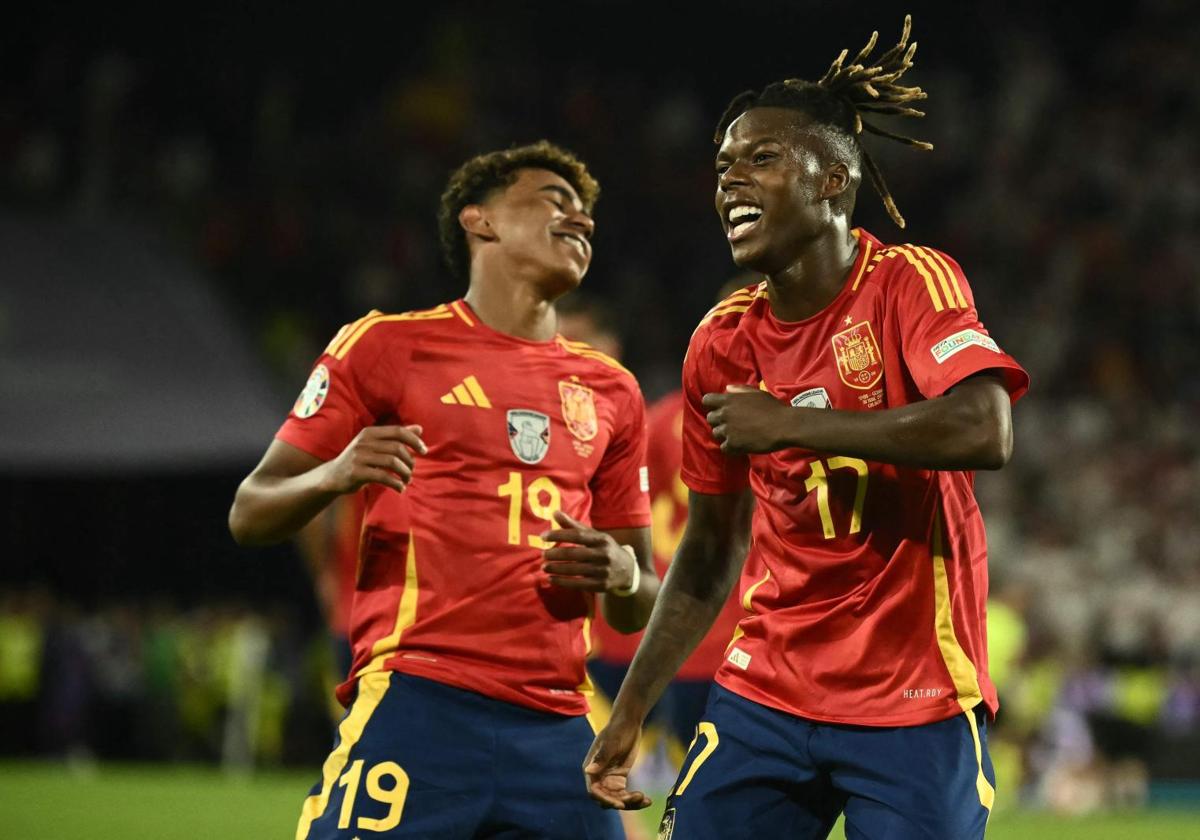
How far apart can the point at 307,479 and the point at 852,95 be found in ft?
5.54

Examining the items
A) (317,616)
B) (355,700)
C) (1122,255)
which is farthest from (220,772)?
(355,700)

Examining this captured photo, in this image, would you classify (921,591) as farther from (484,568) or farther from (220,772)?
(220,772)

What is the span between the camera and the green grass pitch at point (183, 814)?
11.0 metres

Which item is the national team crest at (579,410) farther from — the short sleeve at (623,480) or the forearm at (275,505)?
the forearm at (275,505)

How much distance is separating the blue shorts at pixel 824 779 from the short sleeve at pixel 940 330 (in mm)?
785

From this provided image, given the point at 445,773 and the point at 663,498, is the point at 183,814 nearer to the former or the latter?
the point at 663,498

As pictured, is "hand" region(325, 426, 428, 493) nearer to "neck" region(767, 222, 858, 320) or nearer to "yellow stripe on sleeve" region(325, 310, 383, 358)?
"yellow stripe on sleeve" region(325, 310, 383, 358)

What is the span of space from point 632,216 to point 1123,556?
7671 mm

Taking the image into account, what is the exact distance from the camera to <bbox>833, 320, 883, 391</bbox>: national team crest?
392cm

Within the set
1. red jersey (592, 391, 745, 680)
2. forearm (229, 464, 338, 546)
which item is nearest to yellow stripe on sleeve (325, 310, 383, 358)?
forearm (229, 464, 338, 546)

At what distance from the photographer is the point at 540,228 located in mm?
5199

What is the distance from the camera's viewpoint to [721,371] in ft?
14.0

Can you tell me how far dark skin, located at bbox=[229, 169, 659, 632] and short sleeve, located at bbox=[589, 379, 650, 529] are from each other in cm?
5

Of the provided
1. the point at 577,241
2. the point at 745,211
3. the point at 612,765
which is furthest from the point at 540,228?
the point at 612,765
